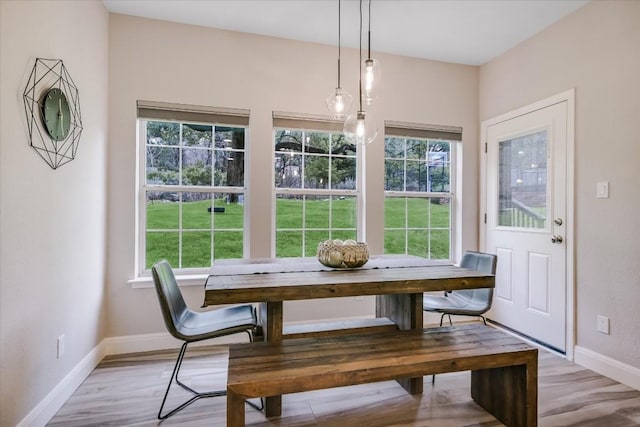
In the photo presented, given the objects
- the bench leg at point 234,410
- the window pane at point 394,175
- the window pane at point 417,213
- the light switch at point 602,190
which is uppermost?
the window pane at point 394,175

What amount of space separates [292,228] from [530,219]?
2.15 m

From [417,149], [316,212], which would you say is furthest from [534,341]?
[316,212]

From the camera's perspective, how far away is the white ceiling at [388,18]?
2.51m

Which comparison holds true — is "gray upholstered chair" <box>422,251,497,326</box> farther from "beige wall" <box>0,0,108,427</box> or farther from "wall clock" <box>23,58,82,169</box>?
"wall clock" <box>23,58,82,169</box>

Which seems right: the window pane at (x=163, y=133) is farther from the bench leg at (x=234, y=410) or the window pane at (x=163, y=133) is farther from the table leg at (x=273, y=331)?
the bench leg at (x=234, y=410)

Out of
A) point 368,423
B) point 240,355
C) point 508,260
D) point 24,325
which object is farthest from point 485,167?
point 24,325

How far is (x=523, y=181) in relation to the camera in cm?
304

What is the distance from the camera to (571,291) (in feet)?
8.47

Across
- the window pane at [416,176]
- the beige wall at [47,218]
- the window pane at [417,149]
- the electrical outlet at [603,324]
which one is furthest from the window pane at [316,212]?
the electrical outlet at [603,324]

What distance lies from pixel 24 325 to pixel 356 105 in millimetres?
2886

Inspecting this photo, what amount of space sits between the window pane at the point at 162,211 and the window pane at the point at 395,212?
197 cm

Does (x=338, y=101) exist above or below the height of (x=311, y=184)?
above

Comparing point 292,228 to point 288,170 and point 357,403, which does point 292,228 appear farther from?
point 357,403

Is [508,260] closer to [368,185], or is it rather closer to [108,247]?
[368,185]
